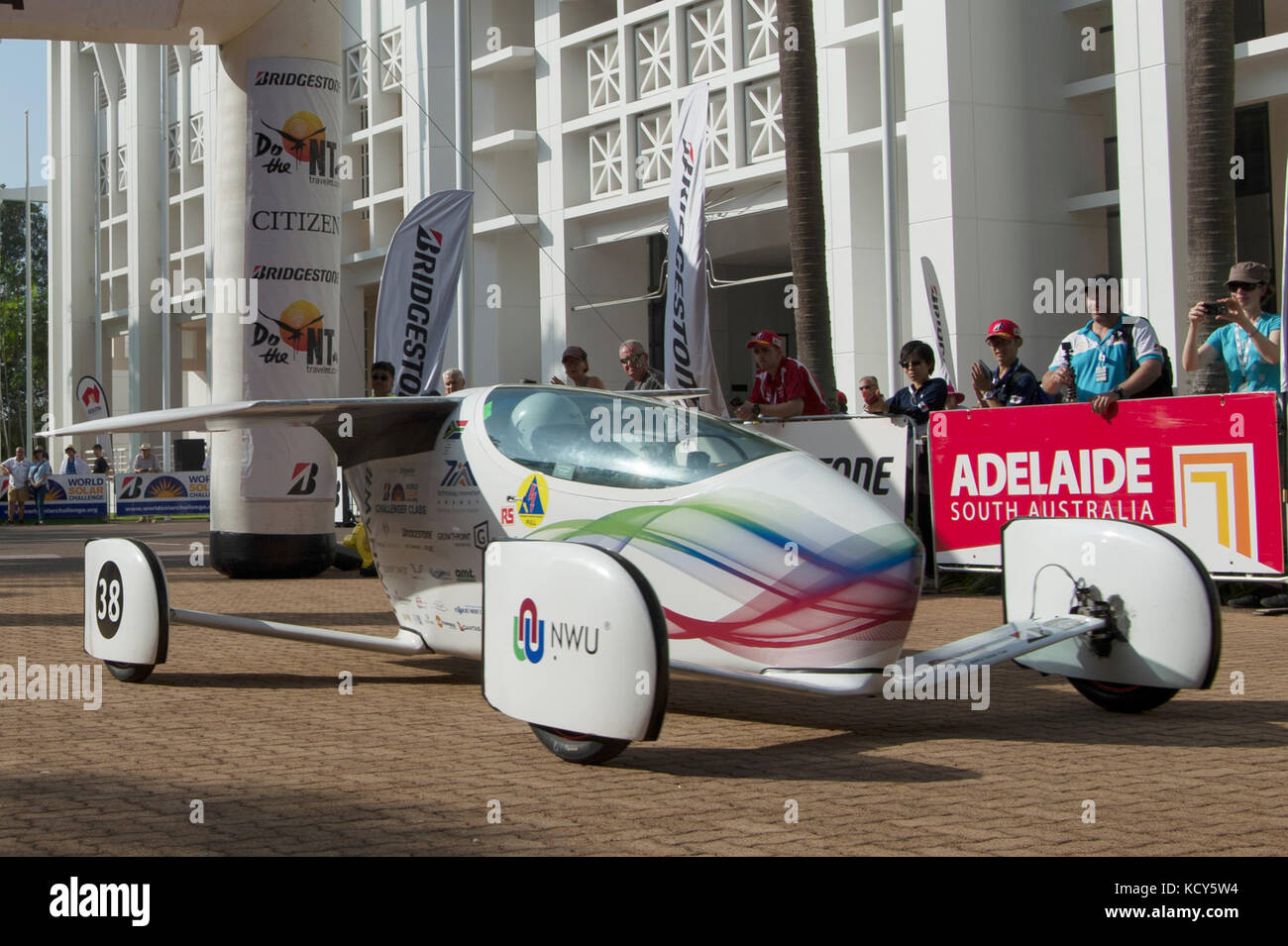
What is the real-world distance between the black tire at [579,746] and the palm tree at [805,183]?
39.2ft

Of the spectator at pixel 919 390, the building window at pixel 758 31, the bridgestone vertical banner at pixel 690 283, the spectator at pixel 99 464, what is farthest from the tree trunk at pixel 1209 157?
the spectator at pixel 99 464

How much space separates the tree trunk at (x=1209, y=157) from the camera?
47.0 feet

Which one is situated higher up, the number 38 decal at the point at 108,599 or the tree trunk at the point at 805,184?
the tree trunk at the point at 805,184

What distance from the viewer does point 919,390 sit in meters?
13.1

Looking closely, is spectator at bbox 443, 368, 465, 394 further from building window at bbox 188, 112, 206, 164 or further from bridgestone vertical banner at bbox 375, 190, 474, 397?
building window at bbox 188, 112, 206, 164

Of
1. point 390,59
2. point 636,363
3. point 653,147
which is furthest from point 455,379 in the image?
point 390,59

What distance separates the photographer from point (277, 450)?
15.9m

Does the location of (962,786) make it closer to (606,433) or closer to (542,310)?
(606,433)

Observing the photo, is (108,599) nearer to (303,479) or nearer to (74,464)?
(303,479)

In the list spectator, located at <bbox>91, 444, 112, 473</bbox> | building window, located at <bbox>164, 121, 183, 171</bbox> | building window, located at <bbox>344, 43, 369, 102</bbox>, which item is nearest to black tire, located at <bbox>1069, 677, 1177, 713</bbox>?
spectator, located at <bbox>91, 444, 112, 473</bbox>

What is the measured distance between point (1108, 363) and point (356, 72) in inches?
1399

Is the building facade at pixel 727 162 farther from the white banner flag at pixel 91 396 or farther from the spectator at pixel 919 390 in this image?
the spectator at pixel 919 390

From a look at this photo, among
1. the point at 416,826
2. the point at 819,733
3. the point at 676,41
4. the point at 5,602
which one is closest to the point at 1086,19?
the point at 676,41

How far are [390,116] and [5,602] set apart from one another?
3035cm
